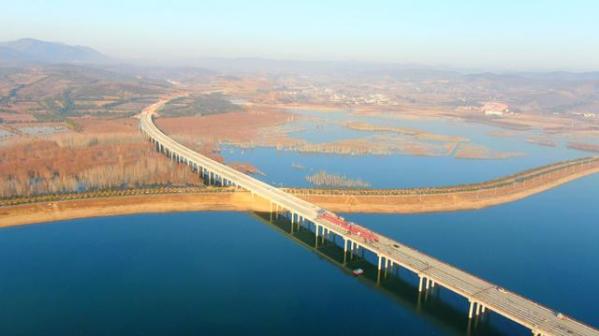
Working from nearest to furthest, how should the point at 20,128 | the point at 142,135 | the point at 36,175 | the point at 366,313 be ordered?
the point at 366,313 → the point at 36,175 → the point at 142,135 → the point at 20,128

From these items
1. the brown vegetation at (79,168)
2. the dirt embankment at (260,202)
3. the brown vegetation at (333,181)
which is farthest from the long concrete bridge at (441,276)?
the brown vegetation at (79,168)

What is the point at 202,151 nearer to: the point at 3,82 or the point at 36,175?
the point at 36,175

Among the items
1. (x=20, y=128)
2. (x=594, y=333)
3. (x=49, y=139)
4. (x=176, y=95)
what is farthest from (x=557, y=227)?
(x=176, y=95)

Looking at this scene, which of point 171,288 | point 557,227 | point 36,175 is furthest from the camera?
point 36,175

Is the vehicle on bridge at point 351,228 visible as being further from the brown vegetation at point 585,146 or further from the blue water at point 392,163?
the brown vegetation at point 585,146

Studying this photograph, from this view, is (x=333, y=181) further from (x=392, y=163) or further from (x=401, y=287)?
(x=401, y=287)

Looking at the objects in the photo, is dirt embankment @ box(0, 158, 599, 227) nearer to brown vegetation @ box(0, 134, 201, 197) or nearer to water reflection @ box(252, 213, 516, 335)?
brown vegetation @ box(0, 134, 201, 197)

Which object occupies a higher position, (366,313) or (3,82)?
(3,82)
